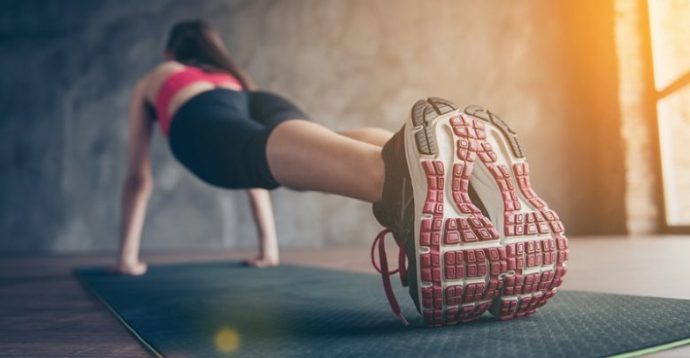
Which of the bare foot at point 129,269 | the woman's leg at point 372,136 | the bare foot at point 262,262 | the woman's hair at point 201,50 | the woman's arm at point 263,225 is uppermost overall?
the woman's hair at point 201,50

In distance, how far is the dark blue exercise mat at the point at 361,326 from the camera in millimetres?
681

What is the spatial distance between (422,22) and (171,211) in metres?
2.29

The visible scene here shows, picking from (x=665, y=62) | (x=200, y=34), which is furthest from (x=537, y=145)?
(x=200, y=34)

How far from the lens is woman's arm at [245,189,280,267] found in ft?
7.12

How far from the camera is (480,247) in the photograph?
75 cm

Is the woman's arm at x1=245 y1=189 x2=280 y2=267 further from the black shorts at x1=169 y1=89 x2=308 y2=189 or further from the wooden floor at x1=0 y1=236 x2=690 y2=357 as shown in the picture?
the black shorts at x1=169 y1=89 x2=308 y2=189

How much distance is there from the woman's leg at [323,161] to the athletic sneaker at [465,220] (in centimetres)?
4

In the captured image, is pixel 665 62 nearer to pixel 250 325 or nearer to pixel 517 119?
pixel 517 119

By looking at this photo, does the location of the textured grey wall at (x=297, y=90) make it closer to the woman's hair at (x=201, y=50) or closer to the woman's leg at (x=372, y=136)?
the woman's hair at (x=201, y=50)

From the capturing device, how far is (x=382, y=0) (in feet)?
14.1

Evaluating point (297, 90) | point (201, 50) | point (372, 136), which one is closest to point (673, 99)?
point (297, 90)

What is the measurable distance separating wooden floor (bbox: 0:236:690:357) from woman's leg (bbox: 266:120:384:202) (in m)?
0.36

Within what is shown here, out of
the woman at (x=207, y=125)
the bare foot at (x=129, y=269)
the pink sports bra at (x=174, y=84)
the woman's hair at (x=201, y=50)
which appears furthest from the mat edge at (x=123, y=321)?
the woman's hair at (x=201, y=50)

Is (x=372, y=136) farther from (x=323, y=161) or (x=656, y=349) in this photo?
(x=656, y=349)
